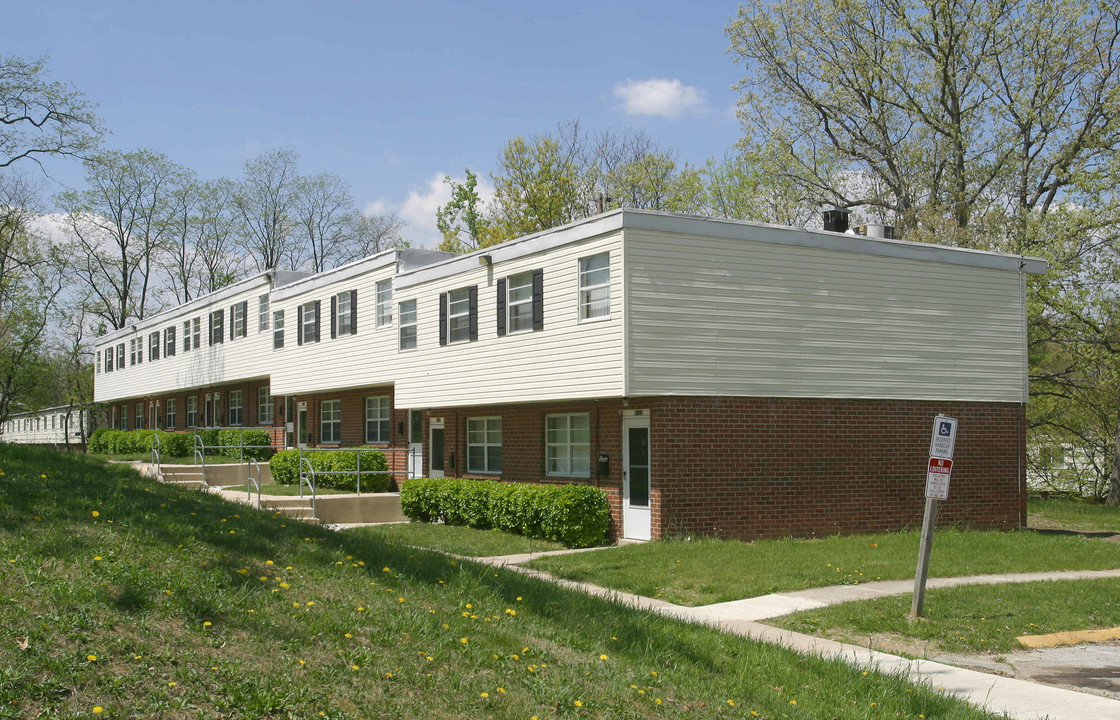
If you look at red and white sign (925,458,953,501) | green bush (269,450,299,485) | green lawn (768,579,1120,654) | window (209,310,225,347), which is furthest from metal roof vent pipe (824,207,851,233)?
window (209,310,225,347)

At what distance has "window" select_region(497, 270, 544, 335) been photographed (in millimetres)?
19594

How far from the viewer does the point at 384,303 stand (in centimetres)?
2728

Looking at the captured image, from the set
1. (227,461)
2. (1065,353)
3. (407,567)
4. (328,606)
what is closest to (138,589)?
(328,606)

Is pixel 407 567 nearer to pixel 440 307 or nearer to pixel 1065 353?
pixel 440 307

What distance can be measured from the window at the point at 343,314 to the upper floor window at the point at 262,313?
5.74 m

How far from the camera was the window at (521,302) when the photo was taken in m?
19.6

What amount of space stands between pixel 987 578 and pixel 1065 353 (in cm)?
1872

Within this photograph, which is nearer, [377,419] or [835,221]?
[835,221]

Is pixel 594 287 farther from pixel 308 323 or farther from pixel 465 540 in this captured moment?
pixel 308 323

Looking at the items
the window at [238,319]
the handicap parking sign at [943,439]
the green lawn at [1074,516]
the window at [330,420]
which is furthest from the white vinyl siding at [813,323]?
the window at [238,319]

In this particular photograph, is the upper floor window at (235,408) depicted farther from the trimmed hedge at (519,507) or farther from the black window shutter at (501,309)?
the black window shutter at (501,309)

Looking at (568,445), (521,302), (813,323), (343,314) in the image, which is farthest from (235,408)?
(813,323)

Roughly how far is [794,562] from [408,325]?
41.9 ft

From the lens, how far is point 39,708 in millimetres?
5441
